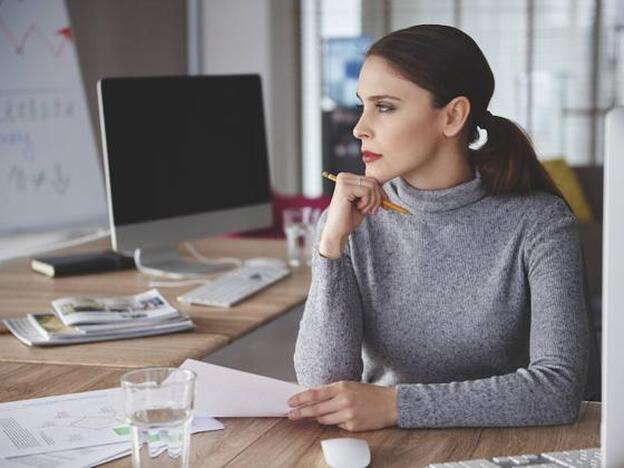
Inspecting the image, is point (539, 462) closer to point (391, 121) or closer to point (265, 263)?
point (391, 121)

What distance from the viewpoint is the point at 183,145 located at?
2.85 m

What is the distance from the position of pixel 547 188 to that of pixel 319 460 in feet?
2.54

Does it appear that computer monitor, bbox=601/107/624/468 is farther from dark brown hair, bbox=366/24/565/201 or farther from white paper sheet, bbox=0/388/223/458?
dark brown hair, bbox=366/24/565/201

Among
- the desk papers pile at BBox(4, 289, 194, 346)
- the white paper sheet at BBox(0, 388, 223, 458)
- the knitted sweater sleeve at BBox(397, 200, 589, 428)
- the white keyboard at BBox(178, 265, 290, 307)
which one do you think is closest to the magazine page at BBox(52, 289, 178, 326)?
the desk papers pile at BBox(4, 289, 194, 346)

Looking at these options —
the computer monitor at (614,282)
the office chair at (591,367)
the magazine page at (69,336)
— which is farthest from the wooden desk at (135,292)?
the computer monitor at (614,282)

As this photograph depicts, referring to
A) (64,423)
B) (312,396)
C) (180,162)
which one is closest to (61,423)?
(64,423)

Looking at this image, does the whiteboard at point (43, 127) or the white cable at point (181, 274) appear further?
the whiteboard at point (43, 127)

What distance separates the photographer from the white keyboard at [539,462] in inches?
53.3

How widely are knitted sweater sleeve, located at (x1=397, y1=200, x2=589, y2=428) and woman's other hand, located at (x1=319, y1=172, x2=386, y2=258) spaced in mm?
284

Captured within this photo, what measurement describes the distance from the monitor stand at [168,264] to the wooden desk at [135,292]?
0.04 meters

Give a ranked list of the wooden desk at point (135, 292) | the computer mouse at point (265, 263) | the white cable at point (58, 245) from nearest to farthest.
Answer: the wooden desk at point (135, 292), the computer mouse at point (265, 263), the white cable at point (58, 245)

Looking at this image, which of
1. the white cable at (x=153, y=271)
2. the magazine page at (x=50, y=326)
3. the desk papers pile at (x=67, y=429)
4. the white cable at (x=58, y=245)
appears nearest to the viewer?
the desk papers pile at (x=67, y=429)

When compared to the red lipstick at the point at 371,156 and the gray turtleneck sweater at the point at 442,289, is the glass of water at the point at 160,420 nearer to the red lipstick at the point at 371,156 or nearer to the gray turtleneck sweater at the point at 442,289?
the gray turtleneck sweater at the point at 442,289

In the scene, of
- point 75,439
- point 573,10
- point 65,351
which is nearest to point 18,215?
point 65,351
